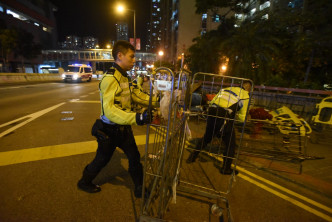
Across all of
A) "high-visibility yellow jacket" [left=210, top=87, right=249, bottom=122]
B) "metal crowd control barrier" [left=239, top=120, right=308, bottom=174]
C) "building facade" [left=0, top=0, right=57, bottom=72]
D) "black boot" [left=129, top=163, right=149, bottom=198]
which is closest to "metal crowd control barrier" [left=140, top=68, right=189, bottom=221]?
"black boot" [left=129, top=163, right=149, bottom=198]

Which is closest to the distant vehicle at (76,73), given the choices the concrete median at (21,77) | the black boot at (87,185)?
the concrete median at (21,77)

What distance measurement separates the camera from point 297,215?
2.60 meters

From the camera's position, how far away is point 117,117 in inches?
82.9

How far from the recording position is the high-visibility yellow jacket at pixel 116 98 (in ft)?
6.87

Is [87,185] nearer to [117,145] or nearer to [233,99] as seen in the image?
[117,145]

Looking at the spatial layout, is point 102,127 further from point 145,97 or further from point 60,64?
point 60,64

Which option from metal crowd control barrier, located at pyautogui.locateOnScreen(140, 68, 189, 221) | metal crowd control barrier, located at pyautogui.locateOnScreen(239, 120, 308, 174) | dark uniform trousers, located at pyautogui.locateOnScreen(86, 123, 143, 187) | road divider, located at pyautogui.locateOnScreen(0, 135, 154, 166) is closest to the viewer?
metal crowd control barrier, located at pyautogui.locateOnScreen(140, 68, 189, 221)

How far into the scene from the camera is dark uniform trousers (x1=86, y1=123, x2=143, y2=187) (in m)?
2.37

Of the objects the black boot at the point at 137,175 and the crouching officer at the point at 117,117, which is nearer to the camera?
the crouching officer at the point at 117,117

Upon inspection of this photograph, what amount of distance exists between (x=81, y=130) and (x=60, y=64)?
9486 centimetres

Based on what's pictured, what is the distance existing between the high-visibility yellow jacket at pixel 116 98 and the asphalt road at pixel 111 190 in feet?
3.84

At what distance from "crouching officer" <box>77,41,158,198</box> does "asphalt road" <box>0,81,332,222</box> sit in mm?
351

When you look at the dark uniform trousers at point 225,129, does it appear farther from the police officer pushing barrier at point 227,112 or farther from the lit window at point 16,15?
the lit window at point 16,15

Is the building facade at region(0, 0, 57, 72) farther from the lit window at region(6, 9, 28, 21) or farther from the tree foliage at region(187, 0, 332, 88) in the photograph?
the tree foliage at region(187, 0, 332, 88)
